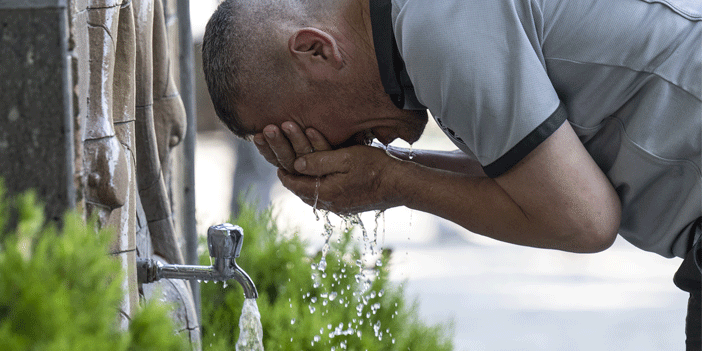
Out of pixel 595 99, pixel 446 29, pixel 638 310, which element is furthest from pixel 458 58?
pixel 638 310

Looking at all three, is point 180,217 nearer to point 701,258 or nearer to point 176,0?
point 176,0

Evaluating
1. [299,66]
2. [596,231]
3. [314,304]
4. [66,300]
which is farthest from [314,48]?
[314,304]

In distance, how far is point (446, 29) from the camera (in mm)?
1092

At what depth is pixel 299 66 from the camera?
131 cm

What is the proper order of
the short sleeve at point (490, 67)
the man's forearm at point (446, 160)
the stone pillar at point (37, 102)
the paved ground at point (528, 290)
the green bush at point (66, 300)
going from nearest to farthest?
the green bush at point (66, 300)
the stone pillar at point (37, 102)
the short sleeve at point (490, 67)
the man's forearm at point (446, 160)
the paved ground at point (528, 290)

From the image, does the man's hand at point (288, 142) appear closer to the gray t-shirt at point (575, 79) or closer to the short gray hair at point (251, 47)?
the short gray hair at point (251, 47)

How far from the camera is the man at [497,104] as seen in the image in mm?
1102

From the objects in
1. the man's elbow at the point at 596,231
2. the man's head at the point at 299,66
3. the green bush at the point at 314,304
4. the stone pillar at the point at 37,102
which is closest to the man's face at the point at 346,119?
the man's head at the point at 299,66

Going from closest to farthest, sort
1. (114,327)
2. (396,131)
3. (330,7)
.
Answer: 1. (114,327)
2. (330,7)
3. (396,131)

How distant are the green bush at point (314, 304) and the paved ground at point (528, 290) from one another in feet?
0.73

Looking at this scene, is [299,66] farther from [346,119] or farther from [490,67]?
[490,67]

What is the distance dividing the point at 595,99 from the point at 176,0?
57.1 inches

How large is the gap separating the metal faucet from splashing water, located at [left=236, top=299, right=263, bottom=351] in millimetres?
23

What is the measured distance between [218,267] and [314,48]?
1.44ft
